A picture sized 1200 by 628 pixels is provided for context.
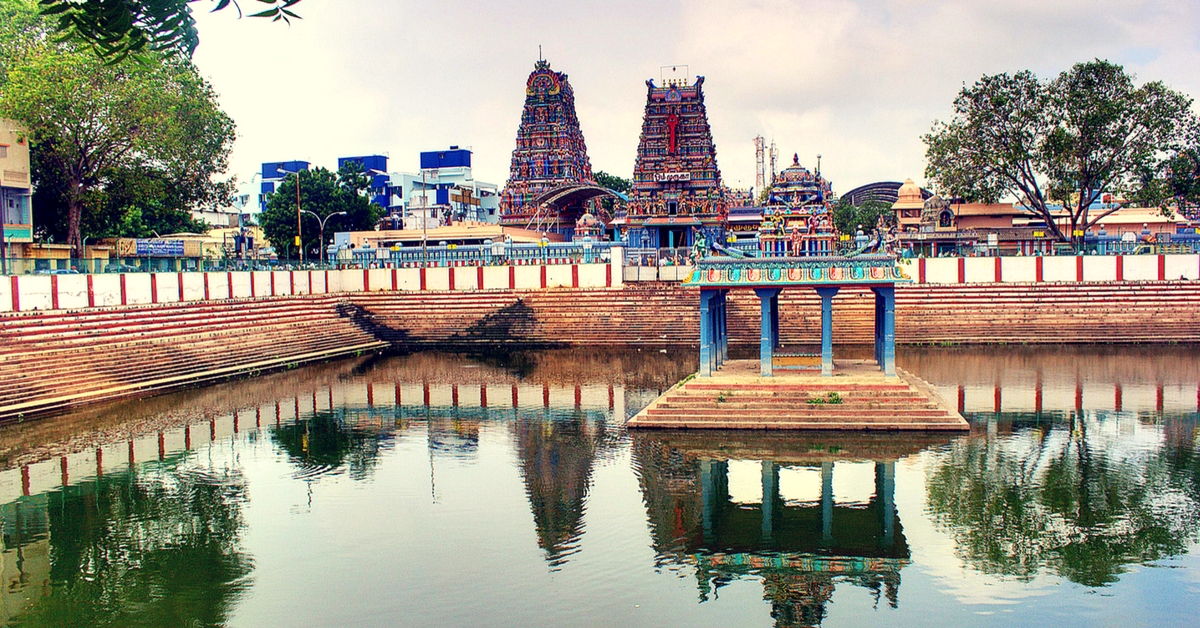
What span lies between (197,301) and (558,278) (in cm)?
1374

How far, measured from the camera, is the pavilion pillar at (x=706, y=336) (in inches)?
833

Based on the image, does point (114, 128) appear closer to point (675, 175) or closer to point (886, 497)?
point (675, 175)

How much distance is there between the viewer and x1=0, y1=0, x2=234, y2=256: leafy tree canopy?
106ft

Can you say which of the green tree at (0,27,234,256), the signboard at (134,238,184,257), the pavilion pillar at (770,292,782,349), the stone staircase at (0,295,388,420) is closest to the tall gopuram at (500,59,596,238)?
the green tree at (0,27,234,256)

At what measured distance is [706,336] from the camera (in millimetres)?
21219

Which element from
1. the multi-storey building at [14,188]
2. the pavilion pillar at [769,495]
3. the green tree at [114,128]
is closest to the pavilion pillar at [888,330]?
the pavilion pillar at [769,495]

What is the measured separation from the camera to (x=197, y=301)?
A: 110 feet

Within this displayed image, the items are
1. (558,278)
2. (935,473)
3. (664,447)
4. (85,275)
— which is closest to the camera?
(935,473)

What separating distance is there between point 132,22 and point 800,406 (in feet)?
57.1

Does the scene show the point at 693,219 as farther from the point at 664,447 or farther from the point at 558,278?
the point at 664,447

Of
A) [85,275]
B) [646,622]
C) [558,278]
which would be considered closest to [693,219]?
[558,278]

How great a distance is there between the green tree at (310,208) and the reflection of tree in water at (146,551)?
42.4 m

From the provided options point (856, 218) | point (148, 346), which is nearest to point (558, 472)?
point (148, 346)

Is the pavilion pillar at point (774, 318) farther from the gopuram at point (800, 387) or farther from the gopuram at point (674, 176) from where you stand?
the gopuram at point (674, 176)
